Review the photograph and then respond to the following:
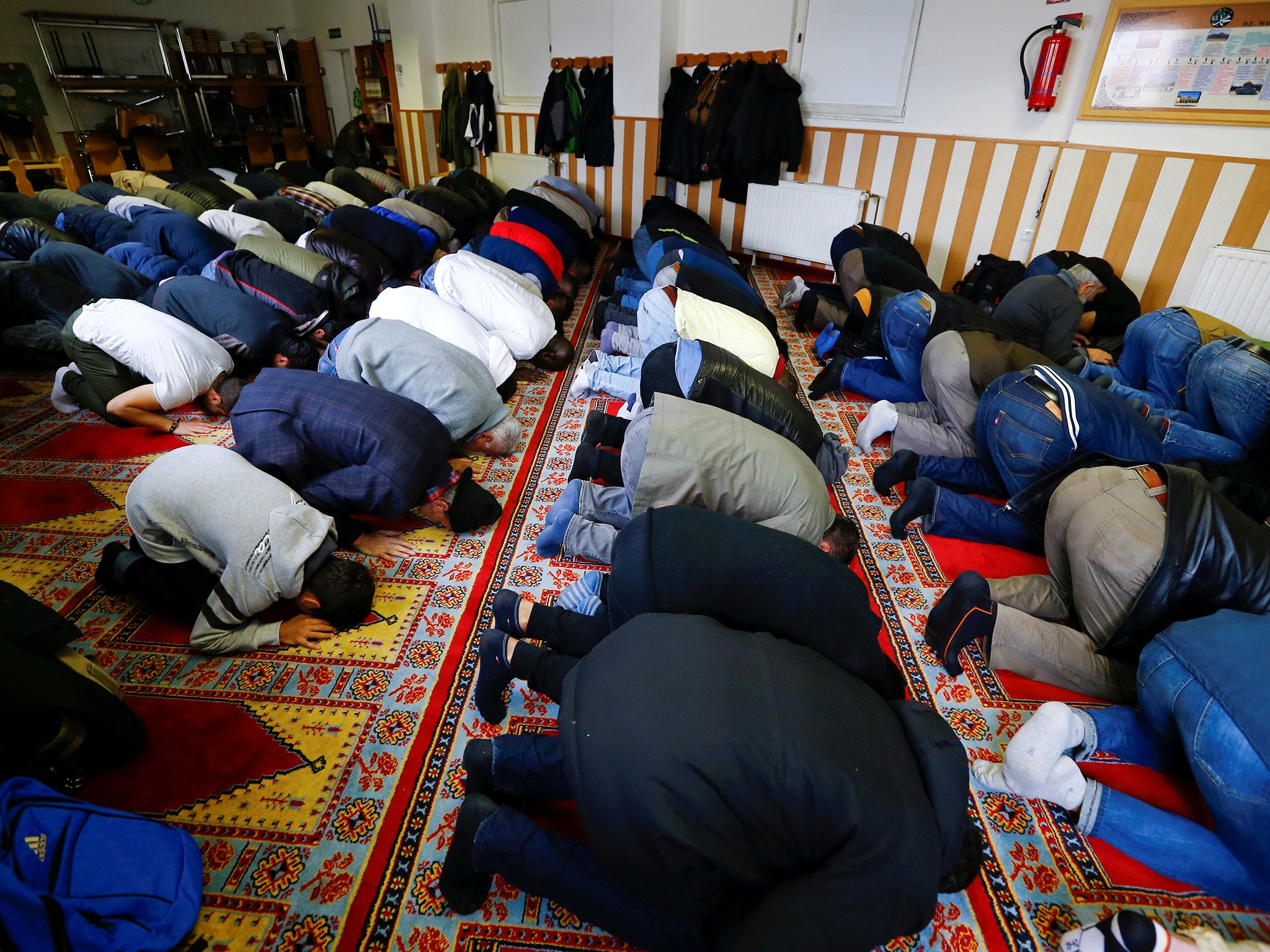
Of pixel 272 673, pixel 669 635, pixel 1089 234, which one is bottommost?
pixel 272 673

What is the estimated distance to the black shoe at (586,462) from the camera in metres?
2.60

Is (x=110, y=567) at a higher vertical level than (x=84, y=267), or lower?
lower

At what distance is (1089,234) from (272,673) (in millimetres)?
5181

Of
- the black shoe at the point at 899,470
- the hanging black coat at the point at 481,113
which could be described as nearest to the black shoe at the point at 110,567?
the black shoe at the point at 899,470

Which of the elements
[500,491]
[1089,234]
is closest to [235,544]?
[500,491]

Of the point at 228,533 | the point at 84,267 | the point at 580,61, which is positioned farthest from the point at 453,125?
the point at 228,533

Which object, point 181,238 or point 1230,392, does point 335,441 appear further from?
point 1230,392

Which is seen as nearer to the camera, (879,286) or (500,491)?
(500,491)

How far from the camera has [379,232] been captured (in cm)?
444

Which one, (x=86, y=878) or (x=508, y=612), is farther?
(x=508, y=612)

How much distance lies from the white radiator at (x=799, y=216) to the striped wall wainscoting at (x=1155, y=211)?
146 cm

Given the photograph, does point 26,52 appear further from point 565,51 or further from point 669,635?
point 669,635

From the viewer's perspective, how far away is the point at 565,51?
6539 millimetres

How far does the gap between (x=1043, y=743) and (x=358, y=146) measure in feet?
32.6
